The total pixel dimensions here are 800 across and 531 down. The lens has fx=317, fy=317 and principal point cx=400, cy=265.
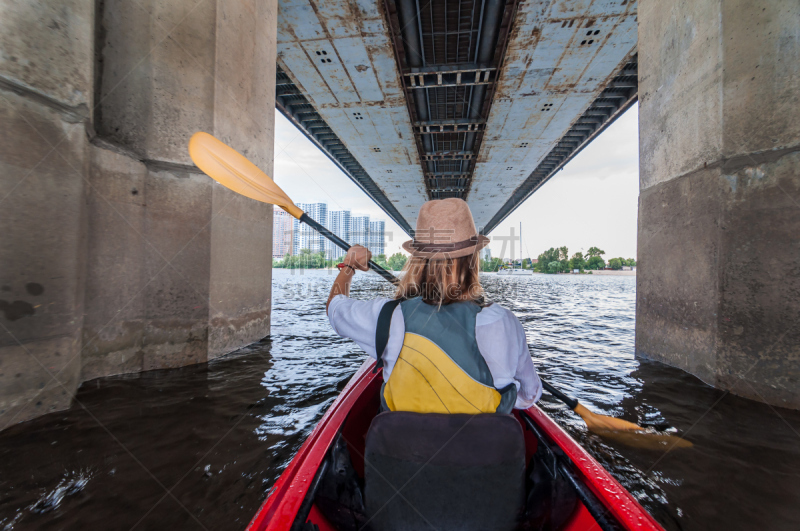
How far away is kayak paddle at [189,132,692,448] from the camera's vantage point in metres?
2.73

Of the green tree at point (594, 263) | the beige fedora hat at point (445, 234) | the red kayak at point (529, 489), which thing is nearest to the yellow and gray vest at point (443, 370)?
the red kayak at point (529, 489)

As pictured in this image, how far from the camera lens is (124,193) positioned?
358 centimetres

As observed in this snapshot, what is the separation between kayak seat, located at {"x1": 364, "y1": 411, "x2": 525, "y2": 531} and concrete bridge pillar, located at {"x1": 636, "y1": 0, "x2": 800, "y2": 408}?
11.9ft

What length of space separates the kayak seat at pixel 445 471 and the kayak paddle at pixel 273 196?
162 centimetres

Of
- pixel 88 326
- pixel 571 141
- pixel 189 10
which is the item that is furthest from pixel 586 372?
pixel 571 141

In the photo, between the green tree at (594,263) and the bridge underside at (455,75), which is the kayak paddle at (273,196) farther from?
the green tree at (594,263)

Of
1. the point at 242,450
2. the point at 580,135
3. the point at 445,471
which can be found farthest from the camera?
the point at 580,135

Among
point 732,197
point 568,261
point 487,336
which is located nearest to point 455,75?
point 732,197

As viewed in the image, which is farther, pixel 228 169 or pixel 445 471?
pixel 228 169

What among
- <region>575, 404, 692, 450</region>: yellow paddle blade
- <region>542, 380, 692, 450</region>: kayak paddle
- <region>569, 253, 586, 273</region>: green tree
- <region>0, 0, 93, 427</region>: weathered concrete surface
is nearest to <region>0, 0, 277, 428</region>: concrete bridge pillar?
<region>0, 0, 93, 427</region>: weathered concrete surface

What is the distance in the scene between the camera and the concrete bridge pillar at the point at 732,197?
9.66 feet

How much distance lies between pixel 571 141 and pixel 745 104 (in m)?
13.1

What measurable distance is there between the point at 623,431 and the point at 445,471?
8.50 feet

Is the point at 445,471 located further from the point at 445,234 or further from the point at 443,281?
the point at 445,234
